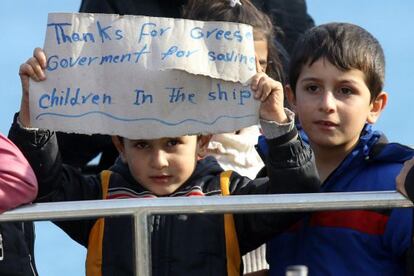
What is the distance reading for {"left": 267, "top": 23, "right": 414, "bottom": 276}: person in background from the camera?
6.26 metres

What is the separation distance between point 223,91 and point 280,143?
274 mm

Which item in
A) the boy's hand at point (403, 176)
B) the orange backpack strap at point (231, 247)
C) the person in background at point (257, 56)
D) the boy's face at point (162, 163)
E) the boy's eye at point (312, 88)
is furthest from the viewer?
the person in background at point (257, 56)

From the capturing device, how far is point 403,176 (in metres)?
6.02

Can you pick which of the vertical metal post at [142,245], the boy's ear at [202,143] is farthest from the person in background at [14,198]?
the boy's ear at [202,143]

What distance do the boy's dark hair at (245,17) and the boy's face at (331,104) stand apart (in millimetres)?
827

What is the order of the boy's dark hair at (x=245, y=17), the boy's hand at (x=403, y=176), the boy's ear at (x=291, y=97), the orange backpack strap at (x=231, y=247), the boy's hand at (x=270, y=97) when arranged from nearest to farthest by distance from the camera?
the boy's hand at (x=403, y=176) < the boy's hand at (x=270, y=97) < the orange backpack strap at (x=231, y=247) < the boy's ear at (x=291, y=97) < the boy's dark hair at (x=245, y=17)

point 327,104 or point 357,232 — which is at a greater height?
point 327,104

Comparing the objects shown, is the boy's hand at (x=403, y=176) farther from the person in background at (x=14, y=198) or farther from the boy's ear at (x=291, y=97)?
the person in background at (x=14, y=198)

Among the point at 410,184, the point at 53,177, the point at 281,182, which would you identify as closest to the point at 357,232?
the point at 281,182

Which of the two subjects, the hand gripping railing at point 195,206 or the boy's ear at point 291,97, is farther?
the boy's ear at point 291,97

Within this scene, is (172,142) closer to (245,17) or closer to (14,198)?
(14,198)

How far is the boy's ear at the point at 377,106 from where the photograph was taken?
21.9 feet

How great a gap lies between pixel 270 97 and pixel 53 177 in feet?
2.66

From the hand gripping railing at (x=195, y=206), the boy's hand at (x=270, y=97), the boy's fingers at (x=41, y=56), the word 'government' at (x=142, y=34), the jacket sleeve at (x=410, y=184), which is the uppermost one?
the word 'government' at (x=142, y=34)
